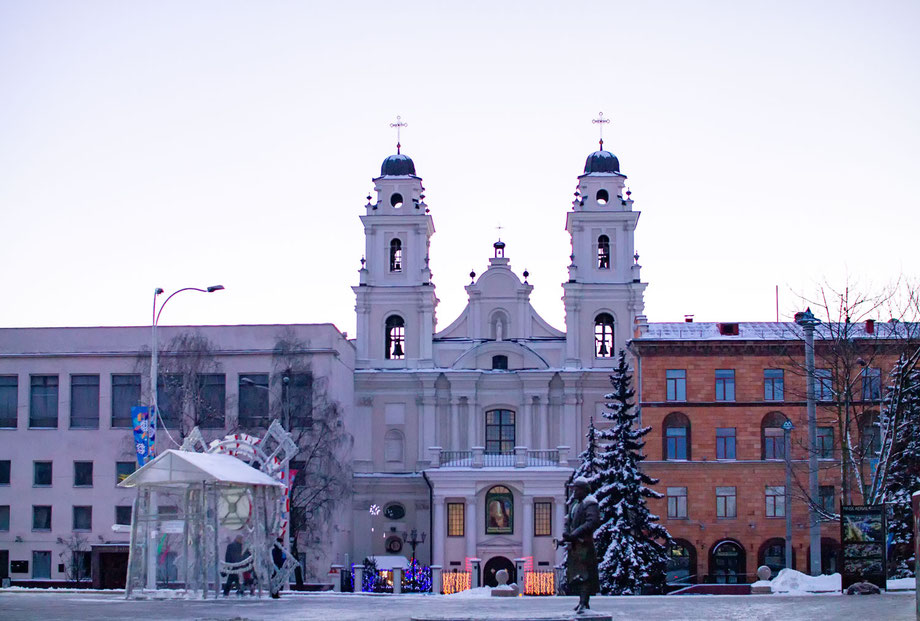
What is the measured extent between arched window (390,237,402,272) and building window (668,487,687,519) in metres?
20.9

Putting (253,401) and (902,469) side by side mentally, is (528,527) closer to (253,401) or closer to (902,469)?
(253,401)

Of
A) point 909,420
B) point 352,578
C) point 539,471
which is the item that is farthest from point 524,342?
point 909,420

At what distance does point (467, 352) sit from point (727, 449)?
53.2ft

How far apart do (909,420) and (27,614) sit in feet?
98.1

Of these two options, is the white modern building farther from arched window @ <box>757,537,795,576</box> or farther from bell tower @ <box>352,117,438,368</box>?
arched window @ <box>757,537,795,576</box>

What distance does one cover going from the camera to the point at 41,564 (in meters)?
59.2

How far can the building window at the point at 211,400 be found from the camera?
194 feet

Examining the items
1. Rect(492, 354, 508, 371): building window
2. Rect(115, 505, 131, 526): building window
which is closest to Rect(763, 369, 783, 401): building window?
Rect(492, 354, 508, 371): building window

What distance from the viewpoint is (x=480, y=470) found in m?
62.9

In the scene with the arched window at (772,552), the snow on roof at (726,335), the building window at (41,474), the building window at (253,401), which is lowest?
the arched window at (772,552)

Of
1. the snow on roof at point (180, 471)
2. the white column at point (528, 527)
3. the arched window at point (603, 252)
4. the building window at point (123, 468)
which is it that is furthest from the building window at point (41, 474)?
the snow on roof at point (180, 471)

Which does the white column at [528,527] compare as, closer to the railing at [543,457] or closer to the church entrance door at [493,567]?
the church entrance door at [493,567]

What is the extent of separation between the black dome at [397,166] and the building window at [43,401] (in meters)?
21.7

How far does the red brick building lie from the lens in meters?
58.6
